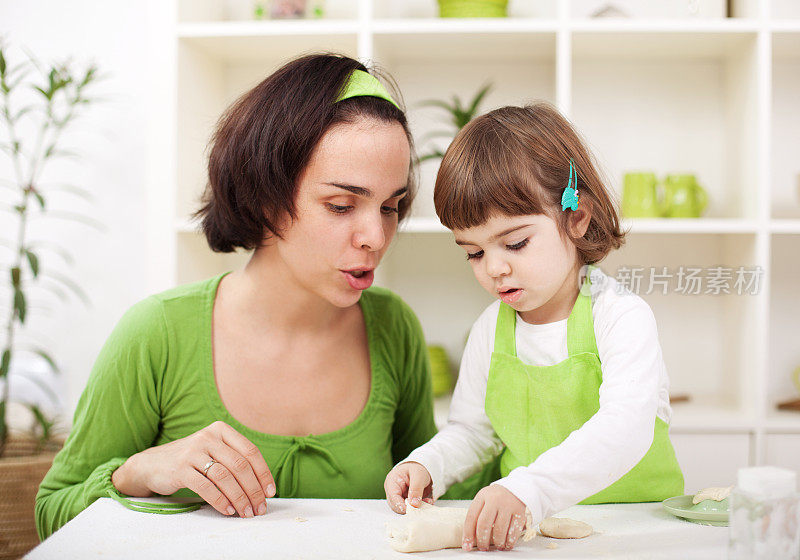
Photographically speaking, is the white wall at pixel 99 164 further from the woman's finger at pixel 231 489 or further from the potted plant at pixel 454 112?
the woman's finger at pixel 231 489

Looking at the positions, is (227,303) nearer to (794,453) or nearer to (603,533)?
(603,533)

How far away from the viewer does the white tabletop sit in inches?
32.3

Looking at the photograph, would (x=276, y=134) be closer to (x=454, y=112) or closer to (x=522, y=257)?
(x=522, y=257)

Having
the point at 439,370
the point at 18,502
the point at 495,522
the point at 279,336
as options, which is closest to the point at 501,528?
the point at 495,522

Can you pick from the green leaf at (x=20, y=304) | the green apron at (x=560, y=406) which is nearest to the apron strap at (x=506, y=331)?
the green apron at (x=560, y=406)

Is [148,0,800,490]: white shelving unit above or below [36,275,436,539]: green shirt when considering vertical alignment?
above

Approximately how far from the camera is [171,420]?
4.13ft

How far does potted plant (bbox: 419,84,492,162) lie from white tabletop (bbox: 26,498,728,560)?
1.47 meters

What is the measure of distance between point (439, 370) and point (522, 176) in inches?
55.3

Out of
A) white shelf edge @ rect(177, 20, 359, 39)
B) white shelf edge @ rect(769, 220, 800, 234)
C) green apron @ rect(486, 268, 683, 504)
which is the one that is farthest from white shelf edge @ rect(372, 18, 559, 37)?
green apron @ rect(486, 268, 683, 504)

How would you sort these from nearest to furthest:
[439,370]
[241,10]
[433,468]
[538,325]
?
1. [433,468]
2. [538,325]
3. [439,370]
4. [241,10]

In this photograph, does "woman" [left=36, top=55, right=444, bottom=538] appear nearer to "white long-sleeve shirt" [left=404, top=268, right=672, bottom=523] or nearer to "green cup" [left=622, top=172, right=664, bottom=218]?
"white long-sleeve shirt" [left=404, top=268, right=672, bottom=523]

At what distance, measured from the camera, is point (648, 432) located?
3.17ft

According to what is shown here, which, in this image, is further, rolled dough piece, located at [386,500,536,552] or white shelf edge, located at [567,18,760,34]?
white shelf edge, located at [567,18,760,34]
